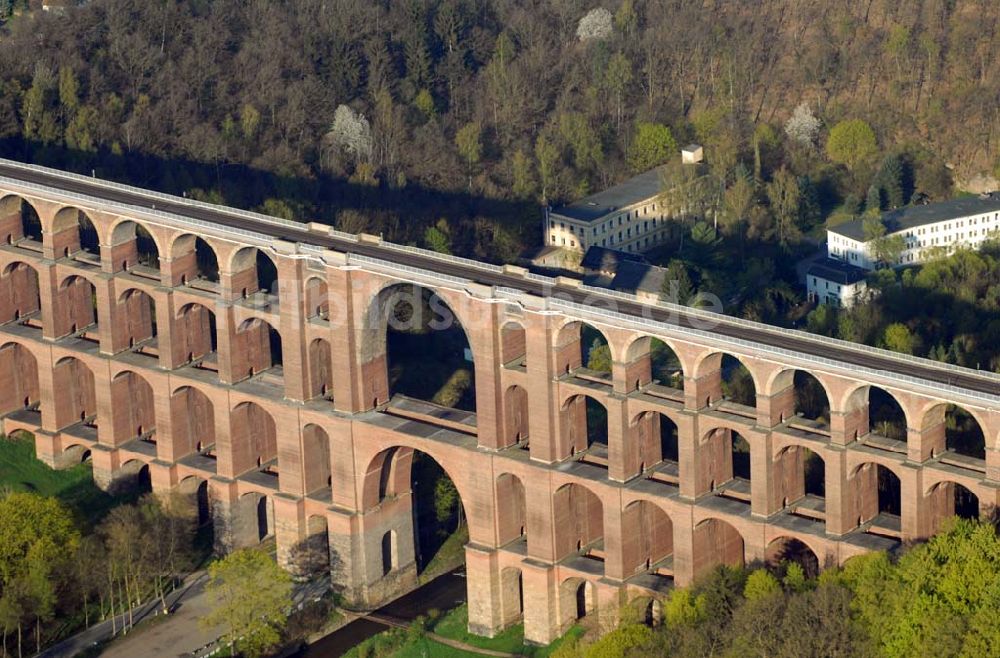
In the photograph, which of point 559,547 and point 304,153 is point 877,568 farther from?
point 304,153

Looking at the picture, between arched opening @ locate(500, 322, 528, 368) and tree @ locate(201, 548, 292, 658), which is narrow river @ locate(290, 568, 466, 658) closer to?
tree @ locate(201, 548, 292, 658)

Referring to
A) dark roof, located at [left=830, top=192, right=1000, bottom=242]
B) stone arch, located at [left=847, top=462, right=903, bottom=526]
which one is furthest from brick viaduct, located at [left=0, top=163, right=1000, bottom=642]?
dark roof, located at [left=830, top=192, right=1000, bottom=242]

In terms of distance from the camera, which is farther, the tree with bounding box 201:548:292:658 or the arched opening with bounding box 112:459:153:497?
the arched opening with bounding box 112:459:153:497

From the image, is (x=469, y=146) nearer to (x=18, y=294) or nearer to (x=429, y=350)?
(x=429, y=350)

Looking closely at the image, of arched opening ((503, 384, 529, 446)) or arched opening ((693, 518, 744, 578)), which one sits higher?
arched opening ((503, 384, 529, 446))

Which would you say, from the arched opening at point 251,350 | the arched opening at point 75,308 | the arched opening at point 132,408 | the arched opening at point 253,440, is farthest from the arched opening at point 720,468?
the arched opening at point 75,308

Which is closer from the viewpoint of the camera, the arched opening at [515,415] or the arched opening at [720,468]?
the arched opening at [720,468]

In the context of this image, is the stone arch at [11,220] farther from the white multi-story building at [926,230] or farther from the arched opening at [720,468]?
the white multi-story building at [926,230]
